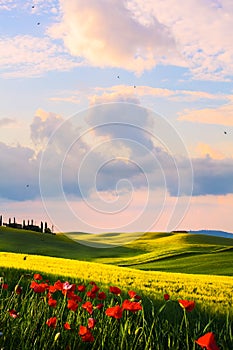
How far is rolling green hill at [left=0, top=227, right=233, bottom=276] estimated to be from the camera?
31.4 m

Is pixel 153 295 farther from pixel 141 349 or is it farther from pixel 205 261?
pixel 205 261

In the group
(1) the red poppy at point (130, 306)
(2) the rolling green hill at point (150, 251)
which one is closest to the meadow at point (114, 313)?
(1) the red poppy at point (130, 306)

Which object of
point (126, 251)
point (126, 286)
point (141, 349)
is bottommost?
point (141, 349)

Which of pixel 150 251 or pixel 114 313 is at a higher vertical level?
pixel 150 251

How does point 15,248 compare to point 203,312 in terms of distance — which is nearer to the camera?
point 203,312

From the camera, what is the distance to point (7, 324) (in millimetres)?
6285

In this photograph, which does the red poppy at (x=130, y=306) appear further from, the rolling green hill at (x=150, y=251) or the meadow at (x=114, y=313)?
the rolling green hill at (x=150, y=251)

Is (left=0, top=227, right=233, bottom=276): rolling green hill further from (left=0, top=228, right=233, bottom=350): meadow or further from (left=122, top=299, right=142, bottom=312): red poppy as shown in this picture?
(left=122, top=299, right=142, bottom=312): red poppy

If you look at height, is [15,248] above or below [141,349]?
above

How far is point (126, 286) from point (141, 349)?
5.76m

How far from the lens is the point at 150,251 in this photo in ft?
174

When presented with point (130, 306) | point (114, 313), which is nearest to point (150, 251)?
point (130, 306)

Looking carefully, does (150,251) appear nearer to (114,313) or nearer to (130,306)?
(130,306)

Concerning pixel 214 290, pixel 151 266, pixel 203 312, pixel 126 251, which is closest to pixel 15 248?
pixel 126 251
